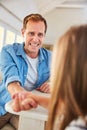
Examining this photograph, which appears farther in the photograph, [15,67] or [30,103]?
[15,67]

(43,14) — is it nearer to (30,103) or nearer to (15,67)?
(15,67)

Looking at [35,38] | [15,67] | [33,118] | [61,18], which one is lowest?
[33,118]

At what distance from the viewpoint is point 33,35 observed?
1.59 m

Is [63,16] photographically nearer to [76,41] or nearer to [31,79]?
[31,79]

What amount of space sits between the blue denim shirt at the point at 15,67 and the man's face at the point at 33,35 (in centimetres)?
5

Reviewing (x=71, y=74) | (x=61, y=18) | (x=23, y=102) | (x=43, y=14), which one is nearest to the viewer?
(x=71, y=74)

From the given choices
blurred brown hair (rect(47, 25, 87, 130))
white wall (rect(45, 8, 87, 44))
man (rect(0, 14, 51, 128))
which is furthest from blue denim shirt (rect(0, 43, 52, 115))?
white wall (rect(45, 8, 87, 44))

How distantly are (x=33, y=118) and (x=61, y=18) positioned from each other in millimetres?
3922

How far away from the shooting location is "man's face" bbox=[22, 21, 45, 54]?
154cm

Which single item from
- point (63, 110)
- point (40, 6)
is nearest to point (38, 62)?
point (63, 110)

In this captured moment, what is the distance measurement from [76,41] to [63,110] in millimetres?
197

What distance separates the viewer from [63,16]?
4.80 metres

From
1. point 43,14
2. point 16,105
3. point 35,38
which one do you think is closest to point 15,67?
point 35,38

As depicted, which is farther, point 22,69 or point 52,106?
point 22,69
